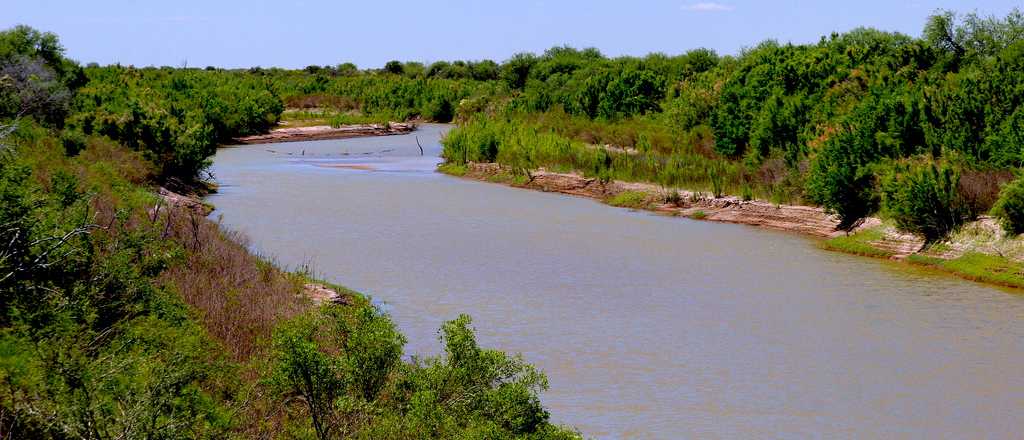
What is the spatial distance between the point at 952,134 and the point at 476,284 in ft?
40.5

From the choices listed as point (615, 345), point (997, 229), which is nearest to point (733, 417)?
point (615, 345)

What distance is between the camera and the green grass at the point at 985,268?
803 inches

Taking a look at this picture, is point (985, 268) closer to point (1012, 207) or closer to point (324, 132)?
point (1012, 207)

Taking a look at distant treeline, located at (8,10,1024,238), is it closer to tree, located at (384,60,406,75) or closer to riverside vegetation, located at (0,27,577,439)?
riverside vegetation, located at (0,27,577,439)

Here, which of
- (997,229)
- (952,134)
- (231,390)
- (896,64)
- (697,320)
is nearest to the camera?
(231,390)

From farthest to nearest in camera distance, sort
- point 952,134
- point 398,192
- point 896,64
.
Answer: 1. point 398,192
2. point 896,64
3. point 952,134

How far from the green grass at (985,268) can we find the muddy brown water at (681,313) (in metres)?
0.41

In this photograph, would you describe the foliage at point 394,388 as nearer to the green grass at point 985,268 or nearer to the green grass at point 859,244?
the green grass at point 985,268

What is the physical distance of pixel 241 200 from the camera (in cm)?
3334

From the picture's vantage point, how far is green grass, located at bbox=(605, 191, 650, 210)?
1318 inches

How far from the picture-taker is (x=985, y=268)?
21094 millimetres

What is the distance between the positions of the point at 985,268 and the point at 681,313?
22.3 ft

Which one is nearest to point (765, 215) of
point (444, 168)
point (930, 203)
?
point (930, 203)

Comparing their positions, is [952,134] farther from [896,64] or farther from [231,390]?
[231,390]
